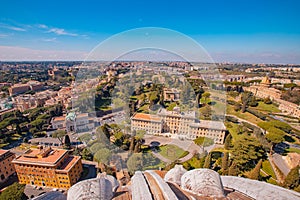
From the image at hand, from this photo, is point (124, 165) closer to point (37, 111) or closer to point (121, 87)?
point (121, 87)

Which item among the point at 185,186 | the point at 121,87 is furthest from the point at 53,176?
the point at 185,186

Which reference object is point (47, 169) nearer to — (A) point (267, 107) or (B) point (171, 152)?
(B) point (171, 152)

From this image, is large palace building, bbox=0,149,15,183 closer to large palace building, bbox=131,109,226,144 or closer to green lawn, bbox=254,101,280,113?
large palace building, bbox=131,109,226,144

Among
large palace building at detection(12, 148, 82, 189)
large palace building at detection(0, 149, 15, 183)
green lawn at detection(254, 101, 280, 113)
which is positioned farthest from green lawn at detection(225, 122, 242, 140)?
large palace building at detection(0, 149, 15, 183)

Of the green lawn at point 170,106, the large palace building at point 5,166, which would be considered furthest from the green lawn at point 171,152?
the large palace building at point 5,166

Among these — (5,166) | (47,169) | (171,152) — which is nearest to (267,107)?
(171,152)

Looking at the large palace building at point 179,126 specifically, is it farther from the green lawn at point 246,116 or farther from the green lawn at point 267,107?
the green lawn at point 267,107
